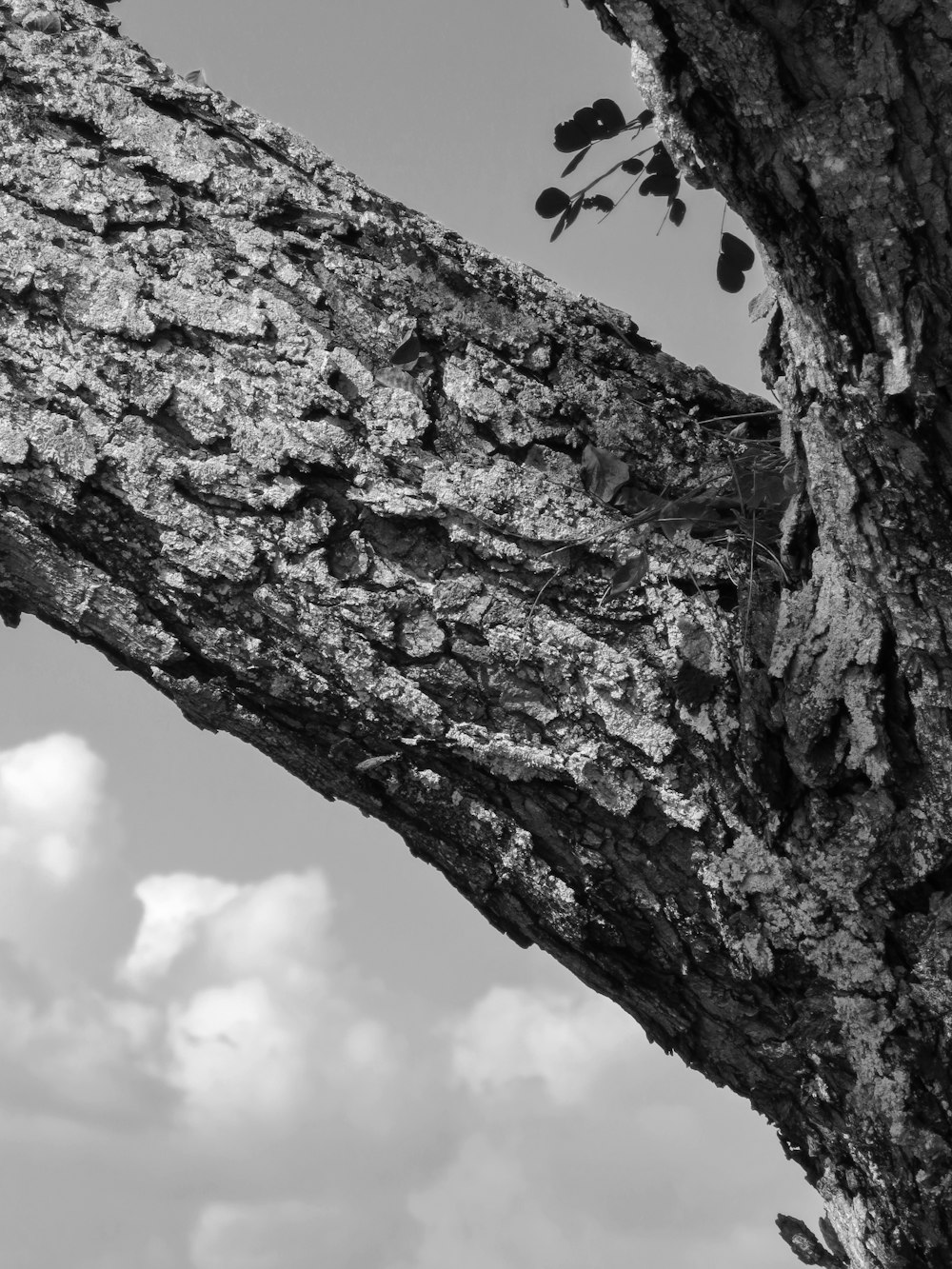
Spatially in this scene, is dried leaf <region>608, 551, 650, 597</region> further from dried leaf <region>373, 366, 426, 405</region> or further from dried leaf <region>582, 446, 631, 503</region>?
dried leaf <region>373, 366, 426, 405</region>

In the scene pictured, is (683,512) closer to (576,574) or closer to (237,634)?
(576,574)

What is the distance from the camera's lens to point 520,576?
193 centimetres

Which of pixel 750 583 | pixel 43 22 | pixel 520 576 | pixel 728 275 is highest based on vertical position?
pixel 43 22

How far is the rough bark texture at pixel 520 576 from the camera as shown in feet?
5.76

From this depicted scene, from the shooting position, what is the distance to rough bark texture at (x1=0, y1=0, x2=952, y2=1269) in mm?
1757

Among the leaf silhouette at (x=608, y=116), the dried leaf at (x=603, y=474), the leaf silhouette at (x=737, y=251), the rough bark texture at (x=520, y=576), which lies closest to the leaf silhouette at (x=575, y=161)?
the leaf silhouette at (x=608, y=116)

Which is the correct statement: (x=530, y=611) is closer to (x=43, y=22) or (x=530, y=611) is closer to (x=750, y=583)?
(x=750, y=583)

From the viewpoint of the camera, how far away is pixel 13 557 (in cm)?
206

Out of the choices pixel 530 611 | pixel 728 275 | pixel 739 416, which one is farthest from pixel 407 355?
pixel 728 275

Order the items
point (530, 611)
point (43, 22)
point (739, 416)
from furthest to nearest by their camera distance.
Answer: point (43, 22), point (739, 416), point (530, 611)

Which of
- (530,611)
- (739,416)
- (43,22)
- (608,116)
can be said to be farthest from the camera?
(608,116)

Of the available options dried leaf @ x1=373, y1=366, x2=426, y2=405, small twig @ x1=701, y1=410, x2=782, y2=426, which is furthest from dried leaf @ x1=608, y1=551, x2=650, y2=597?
dried leaf @ x1=373, y1=366, x2=426, y2=405

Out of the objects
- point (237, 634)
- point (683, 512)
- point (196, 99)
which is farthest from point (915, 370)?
point (196, 99)

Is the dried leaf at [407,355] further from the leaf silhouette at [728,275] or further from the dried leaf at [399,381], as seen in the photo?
the leaf silhouette at [728,275]
